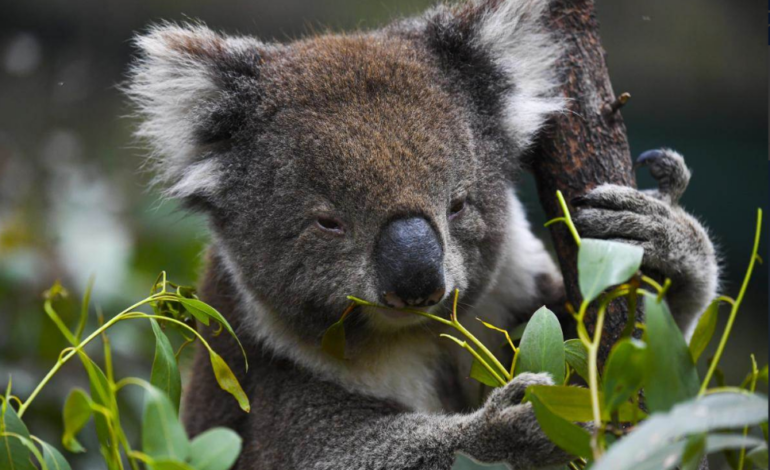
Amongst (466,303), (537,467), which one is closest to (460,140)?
(466,303)

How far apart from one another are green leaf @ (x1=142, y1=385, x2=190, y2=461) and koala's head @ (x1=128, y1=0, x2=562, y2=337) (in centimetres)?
78

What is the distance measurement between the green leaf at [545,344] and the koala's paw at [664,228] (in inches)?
25.7

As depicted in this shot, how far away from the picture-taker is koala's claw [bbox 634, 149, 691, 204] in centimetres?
251

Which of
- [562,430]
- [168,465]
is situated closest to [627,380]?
[562,430]

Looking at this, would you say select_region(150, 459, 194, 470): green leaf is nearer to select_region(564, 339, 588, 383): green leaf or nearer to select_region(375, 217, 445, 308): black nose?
select_region(375, 217, 445, 308): black nose

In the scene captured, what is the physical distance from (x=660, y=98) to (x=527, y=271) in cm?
428

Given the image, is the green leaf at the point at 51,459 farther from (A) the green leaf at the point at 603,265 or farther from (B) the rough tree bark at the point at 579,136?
(B) the rough tree bark at the point at 579,136

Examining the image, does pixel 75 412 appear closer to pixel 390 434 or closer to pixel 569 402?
pixel 569 402

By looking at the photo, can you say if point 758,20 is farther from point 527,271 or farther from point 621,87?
point 527,271

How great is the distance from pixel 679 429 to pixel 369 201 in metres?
1.14

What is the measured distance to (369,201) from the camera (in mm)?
2033

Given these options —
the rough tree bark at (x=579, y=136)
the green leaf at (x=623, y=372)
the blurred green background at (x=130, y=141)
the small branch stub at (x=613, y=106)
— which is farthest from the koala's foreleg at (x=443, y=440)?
the blurred green background at (x=130, y=141)

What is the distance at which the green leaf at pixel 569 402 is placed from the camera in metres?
1.39

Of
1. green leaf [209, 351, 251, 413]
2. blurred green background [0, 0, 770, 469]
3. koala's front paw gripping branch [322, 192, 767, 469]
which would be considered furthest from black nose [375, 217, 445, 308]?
blurred green background [0, 0, 770, 469]
